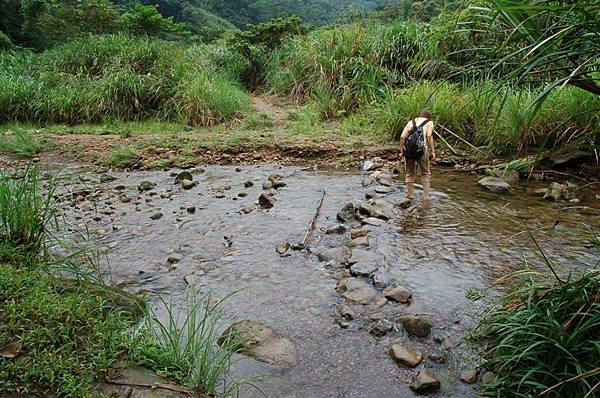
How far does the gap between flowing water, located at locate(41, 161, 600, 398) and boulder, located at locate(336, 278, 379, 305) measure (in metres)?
0.08

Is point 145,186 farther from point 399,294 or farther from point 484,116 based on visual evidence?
point 484,116

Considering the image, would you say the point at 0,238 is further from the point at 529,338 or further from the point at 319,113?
the point at 319,113

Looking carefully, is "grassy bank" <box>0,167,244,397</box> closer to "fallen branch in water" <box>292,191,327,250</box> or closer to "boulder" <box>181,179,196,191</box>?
"fallen branch in water" <box>292,191,327,250</box>

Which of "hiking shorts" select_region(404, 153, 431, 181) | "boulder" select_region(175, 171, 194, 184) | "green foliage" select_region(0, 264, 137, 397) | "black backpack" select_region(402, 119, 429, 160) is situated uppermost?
"black backpack" select_region(402, 119, 429, 160)

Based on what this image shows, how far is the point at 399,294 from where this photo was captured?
316cm

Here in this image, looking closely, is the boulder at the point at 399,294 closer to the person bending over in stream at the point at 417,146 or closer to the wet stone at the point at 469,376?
the wet stone at the point at 469,376

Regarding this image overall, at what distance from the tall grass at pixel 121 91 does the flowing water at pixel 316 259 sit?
12.3 ft

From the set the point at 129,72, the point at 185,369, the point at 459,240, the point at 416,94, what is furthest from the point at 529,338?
the point at 129,72

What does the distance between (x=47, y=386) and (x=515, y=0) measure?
2.41 m

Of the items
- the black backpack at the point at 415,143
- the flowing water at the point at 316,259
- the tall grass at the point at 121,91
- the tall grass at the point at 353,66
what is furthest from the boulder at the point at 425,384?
the tall grass at the point at 121,91

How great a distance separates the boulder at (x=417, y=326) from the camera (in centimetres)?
274

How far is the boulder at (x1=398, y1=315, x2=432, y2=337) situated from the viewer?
2.74 m

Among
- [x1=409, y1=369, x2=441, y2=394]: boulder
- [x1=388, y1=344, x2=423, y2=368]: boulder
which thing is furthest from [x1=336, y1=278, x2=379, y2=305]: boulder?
[x1=409, y1=369, x2=441, y2=394]: boulder

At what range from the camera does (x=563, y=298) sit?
6.93 feet
